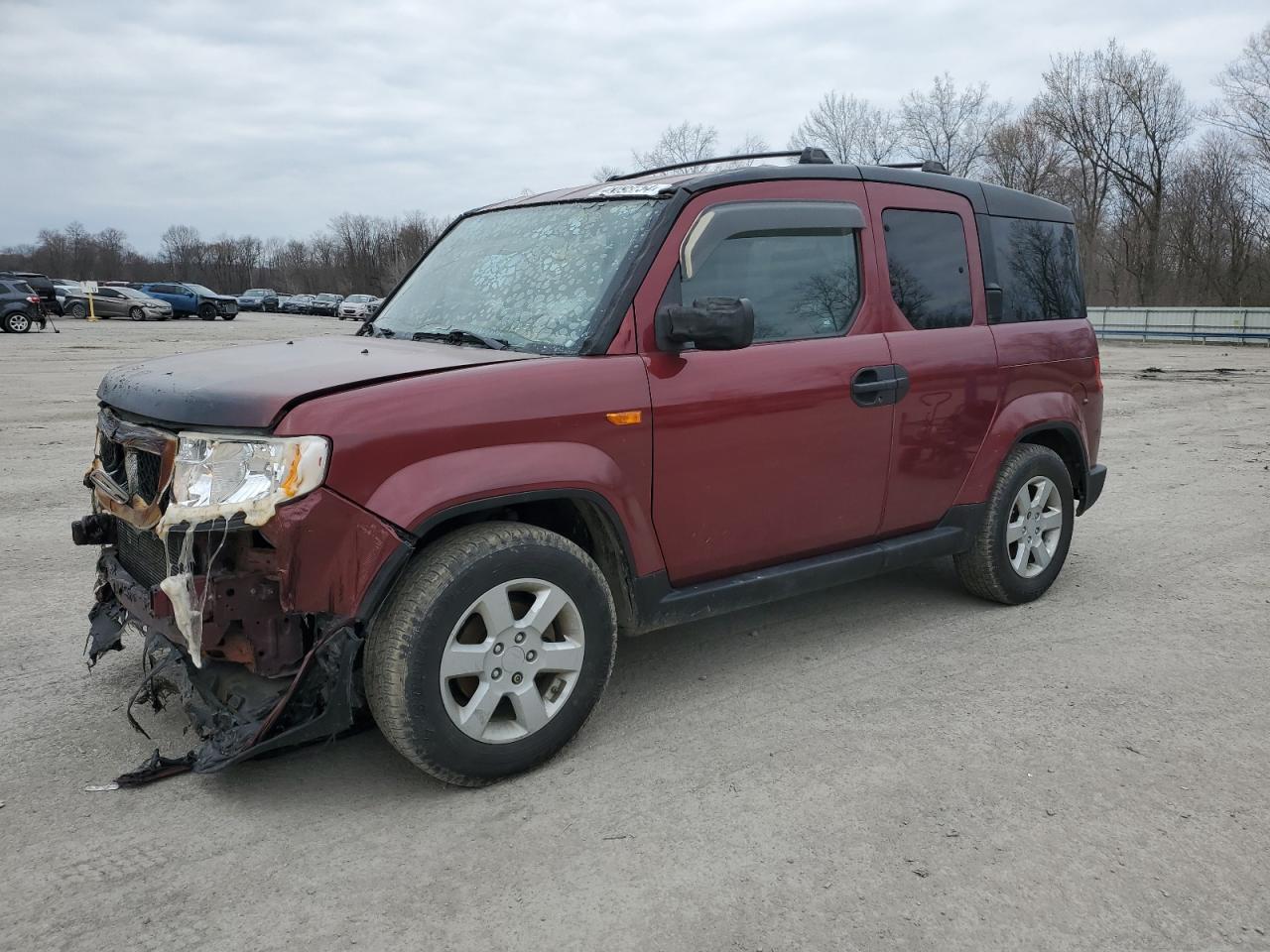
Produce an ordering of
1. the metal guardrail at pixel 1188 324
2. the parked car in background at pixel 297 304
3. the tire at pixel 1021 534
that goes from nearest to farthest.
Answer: the tire at pixel 1021 534 → the metal guardrail at pixel 1188 324 → the parked car in background at pixel 297 304

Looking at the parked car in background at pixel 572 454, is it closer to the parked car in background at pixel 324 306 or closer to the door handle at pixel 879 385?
the door handle at pixel 879 385

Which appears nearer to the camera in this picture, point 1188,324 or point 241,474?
point 241,474

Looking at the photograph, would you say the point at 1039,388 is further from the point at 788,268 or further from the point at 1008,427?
the point at 788,268

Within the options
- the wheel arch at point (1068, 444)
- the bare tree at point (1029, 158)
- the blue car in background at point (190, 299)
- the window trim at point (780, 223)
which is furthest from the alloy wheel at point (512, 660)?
the bare tree at point (1029, 158)

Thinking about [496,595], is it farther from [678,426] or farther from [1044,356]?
[1044,356]

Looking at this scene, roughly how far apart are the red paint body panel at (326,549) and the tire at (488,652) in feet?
0.51

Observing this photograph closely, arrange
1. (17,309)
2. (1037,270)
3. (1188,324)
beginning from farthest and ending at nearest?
(1188,324)
(17,309)
(1037,270)

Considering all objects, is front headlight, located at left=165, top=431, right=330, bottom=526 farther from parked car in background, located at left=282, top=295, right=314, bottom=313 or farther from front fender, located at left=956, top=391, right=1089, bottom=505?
parked car in background, located at left=282, top=295, right=314, bottom=313

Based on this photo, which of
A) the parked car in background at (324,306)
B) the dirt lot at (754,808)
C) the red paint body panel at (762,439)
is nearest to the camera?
the dirt lot at (754,808)

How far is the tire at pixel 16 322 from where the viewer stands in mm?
30922

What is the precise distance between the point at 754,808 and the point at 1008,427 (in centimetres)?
256

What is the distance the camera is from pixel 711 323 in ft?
11.1

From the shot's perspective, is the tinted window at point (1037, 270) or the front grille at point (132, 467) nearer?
the front grille at point (132, 467)

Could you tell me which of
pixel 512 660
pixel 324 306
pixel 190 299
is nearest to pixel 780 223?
pixel 512 660
